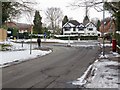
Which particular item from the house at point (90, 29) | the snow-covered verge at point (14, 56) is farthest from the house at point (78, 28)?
the snow-covered verge at point (14, 56)

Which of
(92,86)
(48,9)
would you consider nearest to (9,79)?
(92,86)

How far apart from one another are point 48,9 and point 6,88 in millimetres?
112579

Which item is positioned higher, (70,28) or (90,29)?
(70,28)

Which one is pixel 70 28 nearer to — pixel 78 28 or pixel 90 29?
pixel 78 28

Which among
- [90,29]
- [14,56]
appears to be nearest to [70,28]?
[90,29]

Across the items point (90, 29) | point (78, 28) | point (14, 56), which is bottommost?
point (14, 56)

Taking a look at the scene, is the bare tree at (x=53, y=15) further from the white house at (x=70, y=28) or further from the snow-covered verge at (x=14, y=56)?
the snow-covered verge at (x=14, y=56)

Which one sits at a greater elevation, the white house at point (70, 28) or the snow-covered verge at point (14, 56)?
the white house at point (70, 28)

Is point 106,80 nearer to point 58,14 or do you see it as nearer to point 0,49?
point 0,49

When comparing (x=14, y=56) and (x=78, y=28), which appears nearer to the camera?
(x=14, y=56)

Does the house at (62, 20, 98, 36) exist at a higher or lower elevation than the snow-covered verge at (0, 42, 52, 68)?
higher

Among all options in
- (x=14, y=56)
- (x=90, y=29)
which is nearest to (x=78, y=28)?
(x=90, y=29)

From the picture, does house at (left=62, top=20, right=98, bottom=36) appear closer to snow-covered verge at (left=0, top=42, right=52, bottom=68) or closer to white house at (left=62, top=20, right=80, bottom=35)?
white house at (left=62, top=20, right=80, bottom=35)

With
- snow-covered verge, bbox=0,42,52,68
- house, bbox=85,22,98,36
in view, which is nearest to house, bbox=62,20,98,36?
house, bbox=85,22,98,36
